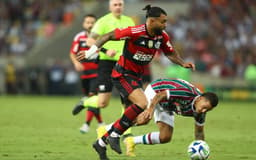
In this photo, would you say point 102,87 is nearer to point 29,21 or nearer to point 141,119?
point 141,119

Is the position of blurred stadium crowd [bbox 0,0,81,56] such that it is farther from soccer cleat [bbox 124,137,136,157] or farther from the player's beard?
the player's beard

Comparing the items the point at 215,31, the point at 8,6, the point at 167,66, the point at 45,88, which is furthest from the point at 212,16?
the point at 8,6

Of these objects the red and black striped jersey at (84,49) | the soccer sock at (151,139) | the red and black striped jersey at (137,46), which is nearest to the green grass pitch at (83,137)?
the soccer sock at (151,139)

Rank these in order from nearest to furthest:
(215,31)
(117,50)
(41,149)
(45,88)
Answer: (41,149), (117,50), (215,31), (45,88)

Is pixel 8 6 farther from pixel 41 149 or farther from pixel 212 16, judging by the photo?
pixel 41 149

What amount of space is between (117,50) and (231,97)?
16.5 metres

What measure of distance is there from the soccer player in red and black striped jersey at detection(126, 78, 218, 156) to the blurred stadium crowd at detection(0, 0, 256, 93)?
18226mm

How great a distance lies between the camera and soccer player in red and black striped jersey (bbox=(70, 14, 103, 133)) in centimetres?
1516

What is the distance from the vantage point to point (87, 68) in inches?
642

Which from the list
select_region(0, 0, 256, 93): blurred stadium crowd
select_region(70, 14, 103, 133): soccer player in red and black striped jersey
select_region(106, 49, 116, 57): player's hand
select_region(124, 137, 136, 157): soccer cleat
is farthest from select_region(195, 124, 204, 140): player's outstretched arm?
select_region(0, 0, 256, 93): blurred stadium crowd

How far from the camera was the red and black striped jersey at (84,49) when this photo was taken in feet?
52.1

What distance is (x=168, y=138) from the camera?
10.5 m

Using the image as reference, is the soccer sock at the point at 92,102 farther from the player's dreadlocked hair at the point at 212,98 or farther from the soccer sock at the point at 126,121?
the player's dreadlocked hair at the point at 212,98

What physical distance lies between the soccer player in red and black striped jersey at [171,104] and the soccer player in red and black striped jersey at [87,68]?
4.37 meters
